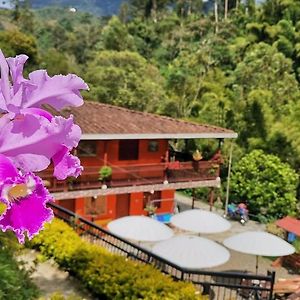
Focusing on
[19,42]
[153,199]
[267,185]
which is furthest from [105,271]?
[19,42]

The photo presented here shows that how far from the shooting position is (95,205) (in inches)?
703

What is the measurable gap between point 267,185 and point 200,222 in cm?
788

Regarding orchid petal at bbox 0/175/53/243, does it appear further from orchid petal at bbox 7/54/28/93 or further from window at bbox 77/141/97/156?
window at bbox 77/141/97/156

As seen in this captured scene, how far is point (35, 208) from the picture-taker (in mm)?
963

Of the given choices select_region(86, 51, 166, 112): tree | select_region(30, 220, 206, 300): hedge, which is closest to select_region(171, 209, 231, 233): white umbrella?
select_region(30, 220, 206, 300): hedge

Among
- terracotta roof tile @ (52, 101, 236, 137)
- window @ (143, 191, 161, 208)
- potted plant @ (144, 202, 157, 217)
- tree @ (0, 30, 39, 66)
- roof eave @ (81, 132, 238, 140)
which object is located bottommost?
potted plant @ (144, 202, 157, 217)

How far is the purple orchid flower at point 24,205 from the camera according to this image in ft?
3.02

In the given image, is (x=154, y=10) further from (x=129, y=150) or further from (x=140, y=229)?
(x=140, y=229)

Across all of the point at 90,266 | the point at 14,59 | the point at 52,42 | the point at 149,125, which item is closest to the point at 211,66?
the point at 149,125

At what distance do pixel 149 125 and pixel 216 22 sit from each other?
2454 centimetres

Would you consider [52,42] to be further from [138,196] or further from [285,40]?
[138,196]

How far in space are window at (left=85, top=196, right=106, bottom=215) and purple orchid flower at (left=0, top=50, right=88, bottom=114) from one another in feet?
54.5

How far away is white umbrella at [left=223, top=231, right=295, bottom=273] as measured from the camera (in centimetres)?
1269

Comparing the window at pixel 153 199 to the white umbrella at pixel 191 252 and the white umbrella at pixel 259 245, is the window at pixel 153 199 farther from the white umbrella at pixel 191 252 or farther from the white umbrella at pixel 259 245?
the white umbrella at pixel 191 252
